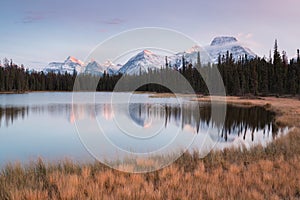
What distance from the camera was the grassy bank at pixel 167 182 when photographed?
6293 millimetres

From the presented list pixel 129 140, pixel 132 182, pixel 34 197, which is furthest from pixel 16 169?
pixel 129 140

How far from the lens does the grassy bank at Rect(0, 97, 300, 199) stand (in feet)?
20.6

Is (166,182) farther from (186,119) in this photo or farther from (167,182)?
(186,119)

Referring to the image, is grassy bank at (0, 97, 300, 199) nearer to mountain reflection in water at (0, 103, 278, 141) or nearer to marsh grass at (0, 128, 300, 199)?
marsh grass at (0, 128, 300, 199)

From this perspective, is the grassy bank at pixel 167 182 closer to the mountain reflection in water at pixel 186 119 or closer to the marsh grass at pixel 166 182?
the marsh grass at pixel 166 182

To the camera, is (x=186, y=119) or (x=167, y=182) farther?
(x=186, y=119)

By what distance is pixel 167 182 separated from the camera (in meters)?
7.38

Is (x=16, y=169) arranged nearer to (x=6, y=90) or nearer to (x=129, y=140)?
(x=129, y=140)

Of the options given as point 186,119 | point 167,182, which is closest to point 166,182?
point 167,182

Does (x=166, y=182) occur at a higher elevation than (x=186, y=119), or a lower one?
higher

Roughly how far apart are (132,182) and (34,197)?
2.55 metres

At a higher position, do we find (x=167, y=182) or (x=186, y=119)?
(x=167, y=182)

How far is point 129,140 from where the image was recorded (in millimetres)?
17312

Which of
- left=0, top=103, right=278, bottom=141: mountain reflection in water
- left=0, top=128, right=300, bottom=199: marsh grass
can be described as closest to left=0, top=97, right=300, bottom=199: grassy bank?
left=0, top=128, right=300, bottom=199: marsh grass
